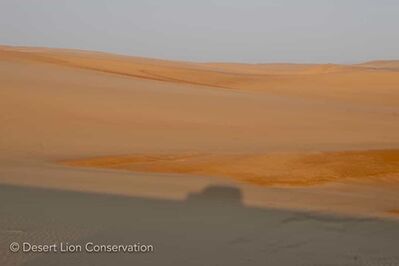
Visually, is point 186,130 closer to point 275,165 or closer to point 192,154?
point 192,154

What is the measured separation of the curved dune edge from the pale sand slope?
0.03m

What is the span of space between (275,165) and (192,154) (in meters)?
2.22

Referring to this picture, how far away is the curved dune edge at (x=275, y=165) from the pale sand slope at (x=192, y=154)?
25mm

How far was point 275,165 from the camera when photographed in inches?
448

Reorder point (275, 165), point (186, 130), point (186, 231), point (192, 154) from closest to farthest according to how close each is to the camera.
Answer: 1. point (186, 231)
2. point (275, 165)
3. point (192, 154)
4. point (186, 130)

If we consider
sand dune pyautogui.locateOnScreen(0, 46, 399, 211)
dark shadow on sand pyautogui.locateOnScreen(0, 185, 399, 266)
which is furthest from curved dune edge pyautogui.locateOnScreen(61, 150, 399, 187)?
dark shadow on sand pyautogui.locateOnScreen(0, 185, 399, 266)

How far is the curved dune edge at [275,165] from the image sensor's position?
10.1 metres

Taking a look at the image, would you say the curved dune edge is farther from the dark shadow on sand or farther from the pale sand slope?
the dark shadow on sand

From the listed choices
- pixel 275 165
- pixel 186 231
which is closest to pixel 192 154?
pixel 275 165

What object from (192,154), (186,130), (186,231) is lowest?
(186,130)

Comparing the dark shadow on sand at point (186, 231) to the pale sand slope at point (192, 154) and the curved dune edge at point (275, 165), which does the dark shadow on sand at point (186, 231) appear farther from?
the curved dune edge at point (275, 165)

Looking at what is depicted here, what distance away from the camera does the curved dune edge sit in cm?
1013

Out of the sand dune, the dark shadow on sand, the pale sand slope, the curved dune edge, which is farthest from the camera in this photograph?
the sand dune

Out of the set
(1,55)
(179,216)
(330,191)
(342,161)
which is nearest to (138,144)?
(342,161)
